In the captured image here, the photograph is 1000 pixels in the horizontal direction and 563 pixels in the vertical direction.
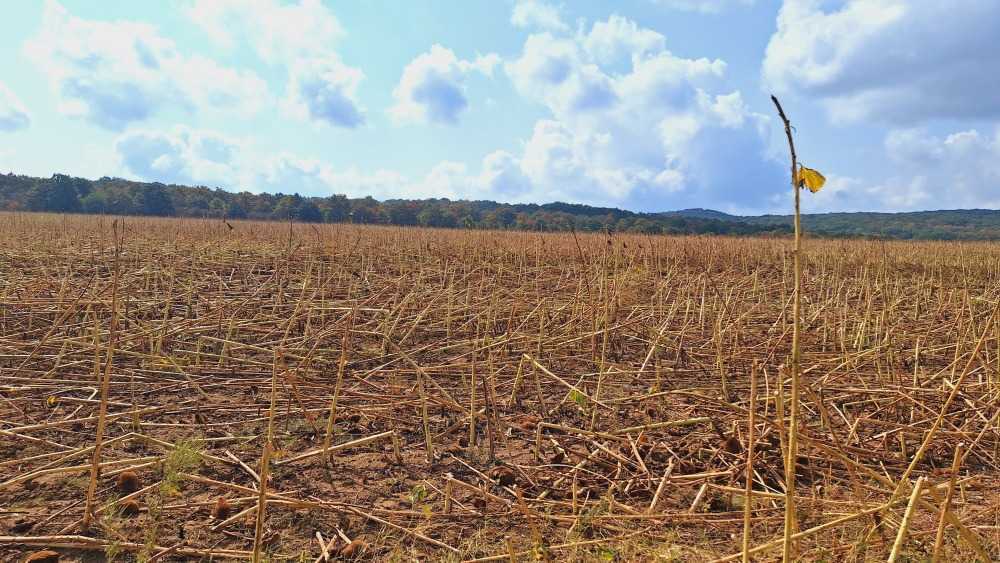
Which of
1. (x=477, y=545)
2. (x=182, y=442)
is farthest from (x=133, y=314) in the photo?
(x=477, y=545)

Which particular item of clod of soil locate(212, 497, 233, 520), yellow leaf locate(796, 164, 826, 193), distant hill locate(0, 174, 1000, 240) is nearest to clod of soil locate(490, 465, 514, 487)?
clod of soil locate(212, 497, 233, 520)

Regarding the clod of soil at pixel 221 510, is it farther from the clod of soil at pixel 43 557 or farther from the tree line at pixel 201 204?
the tree line at pixel 201 204

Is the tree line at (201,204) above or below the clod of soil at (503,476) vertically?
above

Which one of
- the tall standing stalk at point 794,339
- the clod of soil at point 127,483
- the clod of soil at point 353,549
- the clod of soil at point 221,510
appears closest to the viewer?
the tall standing stalk at point 794,339

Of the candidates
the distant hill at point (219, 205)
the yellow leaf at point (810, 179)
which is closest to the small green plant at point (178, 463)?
the yellow leaf at point (810, 179)

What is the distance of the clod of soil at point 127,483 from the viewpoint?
6.26 feet

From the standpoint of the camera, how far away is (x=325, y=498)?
1962 millimetres

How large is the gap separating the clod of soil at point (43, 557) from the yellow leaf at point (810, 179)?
2.00 metres

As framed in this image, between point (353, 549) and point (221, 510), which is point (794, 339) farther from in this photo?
point (221, 510)

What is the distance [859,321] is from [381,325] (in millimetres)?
3904

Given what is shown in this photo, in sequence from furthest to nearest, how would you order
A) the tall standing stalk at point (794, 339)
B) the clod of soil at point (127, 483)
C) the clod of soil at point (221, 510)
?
the clod of soil at point (127, 483)
the clod of soil at point (221, 510)
the tall standing stalk at point (794, 339)

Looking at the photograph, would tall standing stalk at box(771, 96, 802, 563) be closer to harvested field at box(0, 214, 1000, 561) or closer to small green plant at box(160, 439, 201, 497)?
harvested field at box(0, 214, 1000, 561)

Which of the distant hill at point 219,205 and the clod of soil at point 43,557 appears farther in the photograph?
the distant hill at point 219,205

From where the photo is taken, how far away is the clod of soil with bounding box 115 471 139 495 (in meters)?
1.91
